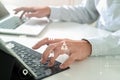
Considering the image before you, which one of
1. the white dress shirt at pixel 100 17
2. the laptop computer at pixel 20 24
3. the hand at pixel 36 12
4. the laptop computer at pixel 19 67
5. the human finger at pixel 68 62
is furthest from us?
the hand at pixel 36 12

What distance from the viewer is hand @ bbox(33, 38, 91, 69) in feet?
2.20

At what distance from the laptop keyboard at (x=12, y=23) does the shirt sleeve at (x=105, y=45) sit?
418 millimetres

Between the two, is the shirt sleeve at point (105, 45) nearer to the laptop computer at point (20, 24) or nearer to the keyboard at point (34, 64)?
the keyboard at point (34, 64)

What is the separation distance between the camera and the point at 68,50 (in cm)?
71

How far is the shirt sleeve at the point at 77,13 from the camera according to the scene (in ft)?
3.75

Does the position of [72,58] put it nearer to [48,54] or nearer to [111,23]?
[48,54]

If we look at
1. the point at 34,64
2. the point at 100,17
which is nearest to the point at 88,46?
the point at 34,64

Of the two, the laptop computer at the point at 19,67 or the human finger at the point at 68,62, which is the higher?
the laptop computer at the point at 19,67

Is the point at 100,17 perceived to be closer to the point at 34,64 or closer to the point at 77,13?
the point at 77,13

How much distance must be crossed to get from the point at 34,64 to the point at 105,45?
27 centimetres

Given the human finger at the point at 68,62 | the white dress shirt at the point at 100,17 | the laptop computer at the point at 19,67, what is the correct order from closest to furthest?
the laptop computer at the point at 19,67
the human finger at the point at 68,62
the white dress shirt at the point at 100,17

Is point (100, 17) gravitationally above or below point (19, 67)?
below

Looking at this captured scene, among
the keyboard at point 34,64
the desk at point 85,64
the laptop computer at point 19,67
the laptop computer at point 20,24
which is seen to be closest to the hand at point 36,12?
the laptop computer at point 20,24

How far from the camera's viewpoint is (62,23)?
3.63 feet
